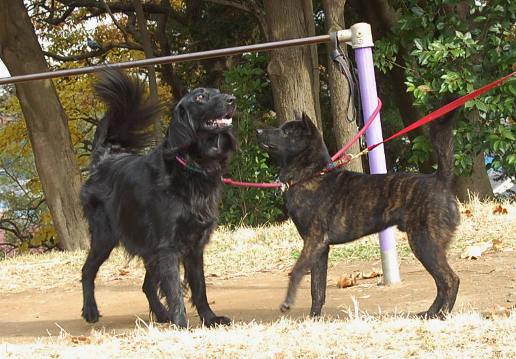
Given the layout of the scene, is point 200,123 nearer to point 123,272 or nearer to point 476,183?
point 123,272

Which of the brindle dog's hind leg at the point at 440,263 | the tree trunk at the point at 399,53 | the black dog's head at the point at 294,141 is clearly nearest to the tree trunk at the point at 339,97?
the tree trunk at the point at 399,53

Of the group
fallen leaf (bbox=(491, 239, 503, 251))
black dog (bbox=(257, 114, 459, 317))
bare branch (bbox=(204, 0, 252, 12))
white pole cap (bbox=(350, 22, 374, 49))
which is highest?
bare branch (bbox=(204, 0, 252, 12))

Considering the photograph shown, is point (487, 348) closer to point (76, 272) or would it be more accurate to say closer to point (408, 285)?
point (408, 285)

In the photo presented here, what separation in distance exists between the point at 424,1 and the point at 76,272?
20.0 ft

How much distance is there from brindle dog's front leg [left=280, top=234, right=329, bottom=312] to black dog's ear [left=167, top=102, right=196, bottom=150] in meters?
1.07

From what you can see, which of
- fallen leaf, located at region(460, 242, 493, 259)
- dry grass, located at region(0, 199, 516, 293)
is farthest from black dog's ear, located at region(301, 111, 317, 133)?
dry grass, located at region(0, 199, 516, 293)

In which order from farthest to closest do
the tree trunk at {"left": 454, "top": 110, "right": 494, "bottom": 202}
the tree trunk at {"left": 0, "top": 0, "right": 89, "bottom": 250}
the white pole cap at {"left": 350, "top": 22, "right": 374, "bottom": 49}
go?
the tree trunk at {"left": 0, "top": 0, "right": 89, "bottom": 250} < the tree trunk at {"left": 454, "top": 110, "right": 494, "bottom": 202} < the white pole cap at {"left": 350, "top": 22, "right": 374, "bottom": 49}

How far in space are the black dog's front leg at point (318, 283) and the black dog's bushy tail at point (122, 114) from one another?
7.17ft

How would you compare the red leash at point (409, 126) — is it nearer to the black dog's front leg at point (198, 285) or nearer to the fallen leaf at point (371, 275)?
the black dog's front leg at point (198, 285)

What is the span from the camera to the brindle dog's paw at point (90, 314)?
624cm

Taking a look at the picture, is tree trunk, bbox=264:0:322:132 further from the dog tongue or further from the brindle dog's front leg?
the brindle dog's front leg

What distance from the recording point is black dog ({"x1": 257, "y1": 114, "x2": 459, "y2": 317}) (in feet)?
16.4

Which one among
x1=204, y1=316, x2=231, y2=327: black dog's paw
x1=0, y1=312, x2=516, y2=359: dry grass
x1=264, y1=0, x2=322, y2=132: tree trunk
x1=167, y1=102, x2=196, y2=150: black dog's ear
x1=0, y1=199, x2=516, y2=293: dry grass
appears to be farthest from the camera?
x1=264, y1=0, x2=322, y2=132: tree trunk

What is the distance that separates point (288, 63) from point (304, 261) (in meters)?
6.04
